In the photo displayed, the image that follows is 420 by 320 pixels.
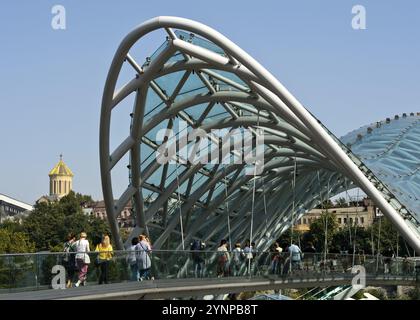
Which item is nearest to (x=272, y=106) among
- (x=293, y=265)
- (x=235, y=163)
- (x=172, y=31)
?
(x=172, y=31)

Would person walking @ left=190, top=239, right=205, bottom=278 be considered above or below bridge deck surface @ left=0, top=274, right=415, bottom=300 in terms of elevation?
above

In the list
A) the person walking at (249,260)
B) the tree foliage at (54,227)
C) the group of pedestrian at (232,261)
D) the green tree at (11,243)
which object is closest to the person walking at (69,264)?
the group of pedestrian at (232,261)

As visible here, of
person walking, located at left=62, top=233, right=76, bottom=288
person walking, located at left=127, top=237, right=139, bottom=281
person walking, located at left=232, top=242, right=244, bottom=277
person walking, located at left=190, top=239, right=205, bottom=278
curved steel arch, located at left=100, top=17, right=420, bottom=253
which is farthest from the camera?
curved steel arch, located at left=100, top=17, right=420, bottom=253

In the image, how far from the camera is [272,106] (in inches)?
1474

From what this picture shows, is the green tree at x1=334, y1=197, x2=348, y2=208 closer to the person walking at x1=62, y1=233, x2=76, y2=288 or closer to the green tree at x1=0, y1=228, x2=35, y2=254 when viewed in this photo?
the green tree at x1=0, y1=228, x2=35, y2=254

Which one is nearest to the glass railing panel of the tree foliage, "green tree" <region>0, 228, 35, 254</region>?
"green tree" <region>0, 228, 35, 254</region>

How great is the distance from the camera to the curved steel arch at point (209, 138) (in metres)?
35.9

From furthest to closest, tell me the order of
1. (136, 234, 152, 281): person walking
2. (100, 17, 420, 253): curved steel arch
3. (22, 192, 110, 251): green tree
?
(22, 192, 110, 251): green tree, (100, 17, 420, 253): curved steel arch, (136, 234, 152, 281): person walking

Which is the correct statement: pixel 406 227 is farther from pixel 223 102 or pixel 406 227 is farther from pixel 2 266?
pixel 2 266

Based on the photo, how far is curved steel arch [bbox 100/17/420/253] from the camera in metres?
35.9

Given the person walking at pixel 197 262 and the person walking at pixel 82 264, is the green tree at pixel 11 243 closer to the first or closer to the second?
the person walking at pixel 197 262

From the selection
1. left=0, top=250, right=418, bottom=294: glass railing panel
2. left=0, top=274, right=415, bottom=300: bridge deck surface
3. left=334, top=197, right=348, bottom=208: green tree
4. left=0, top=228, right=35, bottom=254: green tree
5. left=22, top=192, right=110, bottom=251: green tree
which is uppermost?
left=334, top=197, right=348, bottom=208: green tree

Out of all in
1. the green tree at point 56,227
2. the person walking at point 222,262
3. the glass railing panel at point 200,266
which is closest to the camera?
the glass railing panel at point 200,266

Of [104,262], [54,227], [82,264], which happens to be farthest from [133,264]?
[54,227]
